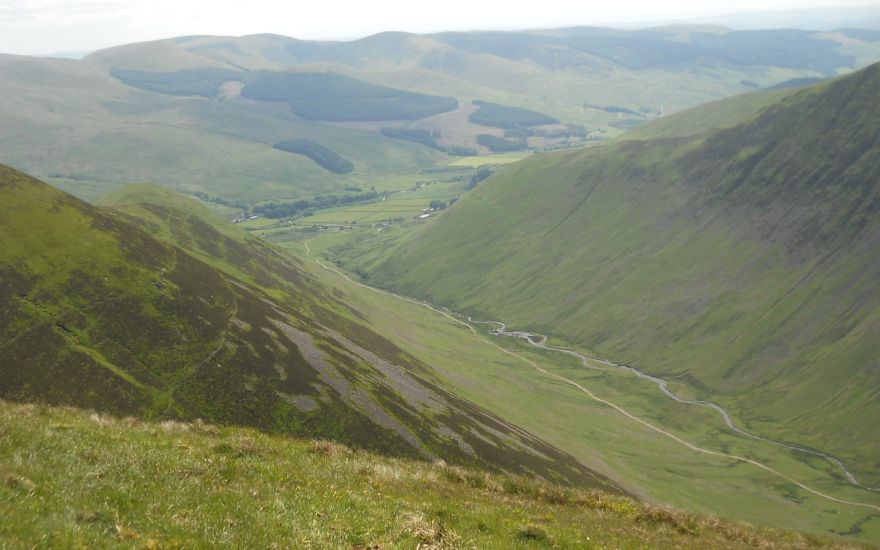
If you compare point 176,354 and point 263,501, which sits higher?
point 263,501

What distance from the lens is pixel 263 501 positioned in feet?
79.7

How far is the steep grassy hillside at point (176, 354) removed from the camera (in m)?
80.4

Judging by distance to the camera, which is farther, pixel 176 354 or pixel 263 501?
pixel 176 354

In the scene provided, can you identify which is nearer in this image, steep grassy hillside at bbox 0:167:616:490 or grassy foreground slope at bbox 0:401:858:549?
grassy foreground slope at bbox 0:401:858:549

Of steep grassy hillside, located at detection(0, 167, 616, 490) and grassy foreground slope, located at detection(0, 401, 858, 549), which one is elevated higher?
grassy foreground slope, located at detection(0, 401, 858, 549)

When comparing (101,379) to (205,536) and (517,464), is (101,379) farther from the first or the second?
(205,536)

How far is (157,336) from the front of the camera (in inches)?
3656

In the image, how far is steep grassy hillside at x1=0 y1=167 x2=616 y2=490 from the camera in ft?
264

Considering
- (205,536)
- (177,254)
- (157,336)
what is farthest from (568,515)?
(177,254)

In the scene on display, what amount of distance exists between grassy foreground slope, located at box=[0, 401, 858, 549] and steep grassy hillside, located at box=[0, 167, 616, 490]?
44.0 m

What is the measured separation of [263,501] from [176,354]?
71.3 m

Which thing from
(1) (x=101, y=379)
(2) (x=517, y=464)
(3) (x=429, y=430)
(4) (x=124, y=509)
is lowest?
(2) (x=517, y=464)

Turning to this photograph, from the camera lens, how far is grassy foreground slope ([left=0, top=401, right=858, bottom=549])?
19438 millimetres

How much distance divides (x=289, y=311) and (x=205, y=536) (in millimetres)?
124544
